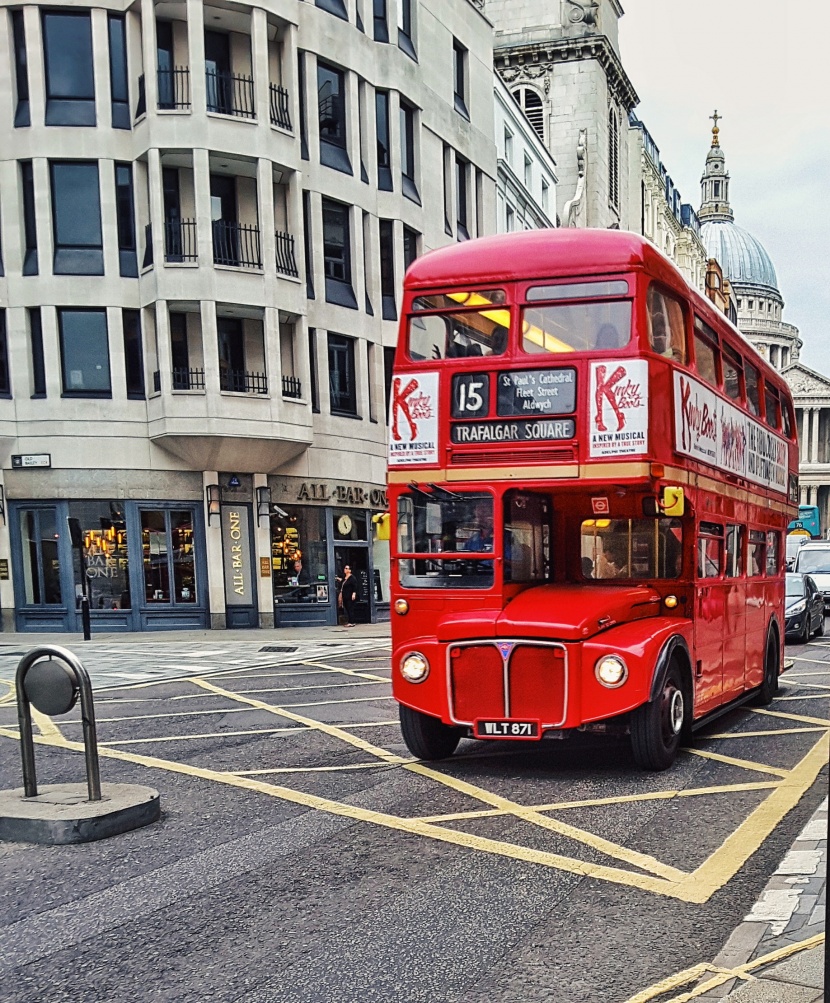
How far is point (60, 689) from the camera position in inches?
268

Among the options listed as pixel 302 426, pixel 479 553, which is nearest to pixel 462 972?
pixel 479 553

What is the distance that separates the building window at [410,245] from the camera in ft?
100

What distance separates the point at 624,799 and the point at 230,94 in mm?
22577

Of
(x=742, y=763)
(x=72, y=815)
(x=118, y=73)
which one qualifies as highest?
(x=118, y=73)

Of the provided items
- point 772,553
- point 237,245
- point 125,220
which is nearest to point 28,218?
point 125,220

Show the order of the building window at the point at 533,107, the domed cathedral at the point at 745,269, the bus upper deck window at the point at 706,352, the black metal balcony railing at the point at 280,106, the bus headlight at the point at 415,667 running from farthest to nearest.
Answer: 1. the domed cathedral at the point at 745,269
2. the building window at the point at 533,107
3. the black metal balcony railing at the point at 280,106
4. the bus upper deck window at the point at 706,352
5. the bus headlight at the point at 415,667

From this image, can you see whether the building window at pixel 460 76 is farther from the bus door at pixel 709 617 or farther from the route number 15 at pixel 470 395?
the route number 15 at pixel 470 395

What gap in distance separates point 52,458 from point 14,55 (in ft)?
32.6

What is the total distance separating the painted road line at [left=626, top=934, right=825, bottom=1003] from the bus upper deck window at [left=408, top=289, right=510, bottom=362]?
526cm

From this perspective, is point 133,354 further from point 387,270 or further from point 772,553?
point 772,553

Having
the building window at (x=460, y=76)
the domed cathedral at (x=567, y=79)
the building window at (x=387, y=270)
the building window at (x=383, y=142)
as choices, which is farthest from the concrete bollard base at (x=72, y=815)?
the domed cathedral at (x=567, y=79)

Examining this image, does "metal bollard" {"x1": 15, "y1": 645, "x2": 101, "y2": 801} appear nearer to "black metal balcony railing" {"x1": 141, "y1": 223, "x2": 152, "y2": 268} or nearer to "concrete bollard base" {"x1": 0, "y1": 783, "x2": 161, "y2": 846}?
"concrete bollard base" {"x1": 0, "y1": 783, "x2": 161, "y2": 846}

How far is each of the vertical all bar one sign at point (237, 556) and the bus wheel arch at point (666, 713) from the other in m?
18.1

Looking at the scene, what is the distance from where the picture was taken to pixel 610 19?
193 ft
